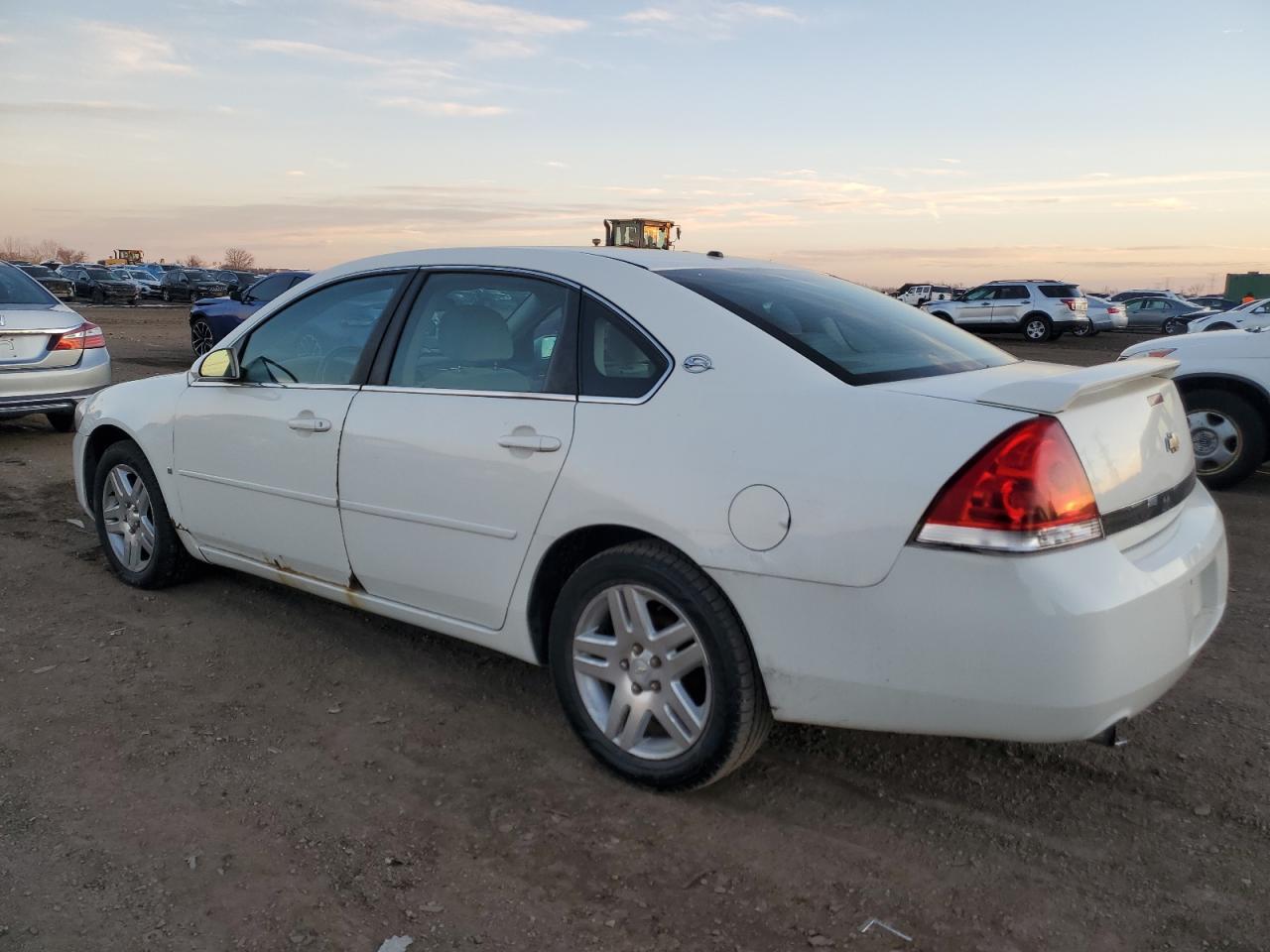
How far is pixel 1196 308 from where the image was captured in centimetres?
3662

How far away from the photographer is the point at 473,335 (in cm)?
353

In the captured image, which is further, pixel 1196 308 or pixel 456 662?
pixel 1196 308

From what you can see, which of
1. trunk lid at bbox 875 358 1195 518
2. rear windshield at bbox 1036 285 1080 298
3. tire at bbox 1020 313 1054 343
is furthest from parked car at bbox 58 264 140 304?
trunk lid at bbox 875 358 1195 518

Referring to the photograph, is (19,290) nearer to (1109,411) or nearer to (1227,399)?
(1109,411)

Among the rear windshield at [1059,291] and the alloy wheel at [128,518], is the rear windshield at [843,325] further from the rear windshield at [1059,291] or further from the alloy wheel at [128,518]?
the rear windshield at [1059,291]

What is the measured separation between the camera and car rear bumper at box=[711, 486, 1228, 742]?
2.36m

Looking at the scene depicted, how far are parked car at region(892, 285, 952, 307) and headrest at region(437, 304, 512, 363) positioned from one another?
40915 millimetres

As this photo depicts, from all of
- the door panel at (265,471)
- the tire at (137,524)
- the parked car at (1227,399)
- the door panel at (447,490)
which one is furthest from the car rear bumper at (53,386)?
the parked car at (1227,399)

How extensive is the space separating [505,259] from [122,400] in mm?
2382

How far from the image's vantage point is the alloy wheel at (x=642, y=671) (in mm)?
2867

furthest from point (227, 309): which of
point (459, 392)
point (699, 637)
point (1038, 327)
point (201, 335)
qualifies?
point (1038, 327)

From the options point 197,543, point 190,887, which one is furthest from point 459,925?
point 197,543

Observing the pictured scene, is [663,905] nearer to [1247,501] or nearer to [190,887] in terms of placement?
[190,887]

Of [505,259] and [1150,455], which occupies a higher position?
[505,259]
